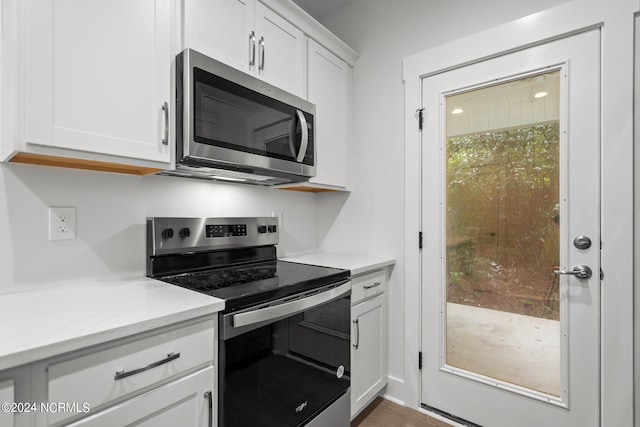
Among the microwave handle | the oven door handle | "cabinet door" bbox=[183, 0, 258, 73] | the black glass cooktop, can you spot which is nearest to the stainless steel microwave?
the microwave handle

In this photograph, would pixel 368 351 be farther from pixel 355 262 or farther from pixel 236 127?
pixel 236 127

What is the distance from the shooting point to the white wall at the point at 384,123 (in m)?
2.04

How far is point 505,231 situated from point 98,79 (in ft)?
6.47

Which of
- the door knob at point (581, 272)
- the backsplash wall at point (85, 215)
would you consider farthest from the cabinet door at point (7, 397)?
the door knob at point (581, 272)

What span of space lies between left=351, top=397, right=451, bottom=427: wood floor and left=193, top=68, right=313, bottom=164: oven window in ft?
5.23

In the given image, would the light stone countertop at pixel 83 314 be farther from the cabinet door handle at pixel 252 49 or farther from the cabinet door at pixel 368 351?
the cabinet door handle at pixel 252 49

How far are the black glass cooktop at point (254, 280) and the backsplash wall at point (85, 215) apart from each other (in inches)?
10.2

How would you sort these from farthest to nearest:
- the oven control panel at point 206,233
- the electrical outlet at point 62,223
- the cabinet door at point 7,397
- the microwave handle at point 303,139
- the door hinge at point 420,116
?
the door hinge at point 420,116
the microwave handle at point 303,139
the oven control panel at point 206,233
the electrical outlet at point 62,223
the cabinet door at point 7,397

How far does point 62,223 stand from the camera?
1.27m

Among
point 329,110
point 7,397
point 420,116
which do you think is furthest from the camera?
point 329,110

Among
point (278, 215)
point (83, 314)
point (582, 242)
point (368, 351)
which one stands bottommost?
point (368, 351)

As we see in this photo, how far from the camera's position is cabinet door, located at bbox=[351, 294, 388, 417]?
5.89 feet

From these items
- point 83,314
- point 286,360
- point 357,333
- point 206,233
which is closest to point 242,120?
point 206,233

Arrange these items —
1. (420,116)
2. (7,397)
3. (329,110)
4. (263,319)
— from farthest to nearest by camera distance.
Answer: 1. (329,110)
2. (420,116)
3. (263,319)
4. (7,397)
